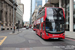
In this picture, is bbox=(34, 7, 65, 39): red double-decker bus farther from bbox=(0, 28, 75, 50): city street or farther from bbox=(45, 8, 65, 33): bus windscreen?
bbox=(0, 28, 75, 50): city street

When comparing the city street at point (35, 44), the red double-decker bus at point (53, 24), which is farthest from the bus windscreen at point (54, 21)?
the city street at point (35, 44)

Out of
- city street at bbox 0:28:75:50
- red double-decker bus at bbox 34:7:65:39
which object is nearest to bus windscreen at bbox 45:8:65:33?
red double-decker bus at bbox 34:7:65:39

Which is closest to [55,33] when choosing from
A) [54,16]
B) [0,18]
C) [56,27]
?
[56,27]

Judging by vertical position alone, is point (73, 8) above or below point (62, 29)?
above

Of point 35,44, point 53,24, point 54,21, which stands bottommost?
point 35,44

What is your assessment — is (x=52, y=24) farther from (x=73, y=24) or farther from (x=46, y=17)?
(x=73, y=24)

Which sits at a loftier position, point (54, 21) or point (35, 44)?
point (54, 21)

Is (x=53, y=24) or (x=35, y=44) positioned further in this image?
(x=53, y=24)

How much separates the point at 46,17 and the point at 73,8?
20.6 metres

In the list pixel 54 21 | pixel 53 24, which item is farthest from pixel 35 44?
pixel 54 21

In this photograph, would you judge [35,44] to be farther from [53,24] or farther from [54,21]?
[54,21]

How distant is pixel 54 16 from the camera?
10430 mm

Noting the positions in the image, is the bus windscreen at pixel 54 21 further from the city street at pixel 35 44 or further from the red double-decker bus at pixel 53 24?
the city street at pixel 35 44

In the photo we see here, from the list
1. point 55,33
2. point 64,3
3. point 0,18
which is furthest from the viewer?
point 0,18
